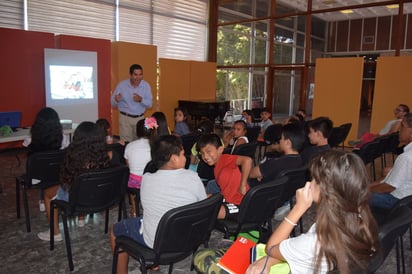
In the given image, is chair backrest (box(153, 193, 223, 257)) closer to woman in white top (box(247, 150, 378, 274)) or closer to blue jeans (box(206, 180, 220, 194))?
woman in white top (box(247, 150, 378, 274))

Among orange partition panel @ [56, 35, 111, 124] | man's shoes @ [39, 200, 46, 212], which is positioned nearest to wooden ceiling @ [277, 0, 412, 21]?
orange partition panel @ [56, 35, 111, 124]

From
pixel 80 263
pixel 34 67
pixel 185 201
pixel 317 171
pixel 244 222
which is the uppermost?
pixel 34 67

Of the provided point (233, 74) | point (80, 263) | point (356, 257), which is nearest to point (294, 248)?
point (356, 257)

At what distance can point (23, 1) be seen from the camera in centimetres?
770

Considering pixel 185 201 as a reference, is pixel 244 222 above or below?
below

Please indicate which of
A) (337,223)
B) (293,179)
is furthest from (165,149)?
(293,179)

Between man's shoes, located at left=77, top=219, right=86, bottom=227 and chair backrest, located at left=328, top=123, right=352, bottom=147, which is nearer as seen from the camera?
man's shoes, located at left=77, top=219, right=86, bottom=227

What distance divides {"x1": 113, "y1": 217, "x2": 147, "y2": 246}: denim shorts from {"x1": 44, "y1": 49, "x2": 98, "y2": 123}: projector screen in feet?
19.3

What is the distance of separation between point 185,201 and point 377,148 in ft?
12.5

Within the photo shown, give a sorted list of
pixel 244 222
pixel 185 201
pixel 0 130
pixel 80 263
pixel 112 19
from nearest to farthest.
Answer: pixel 185 201
pixel 244 222
pixel 80 263
pixel 0 130
pixel 112 19

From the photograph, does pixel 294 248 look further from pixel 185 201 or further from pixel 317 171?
pixel 185 201

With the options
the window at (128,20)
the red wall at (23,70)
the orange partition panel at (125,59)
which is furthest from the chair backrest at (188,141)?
the window at (128,20)

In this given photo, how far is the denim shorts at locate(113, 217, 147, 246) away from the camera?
2.23 meters

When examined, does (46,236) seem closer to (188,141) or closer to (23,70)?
(188,141)
